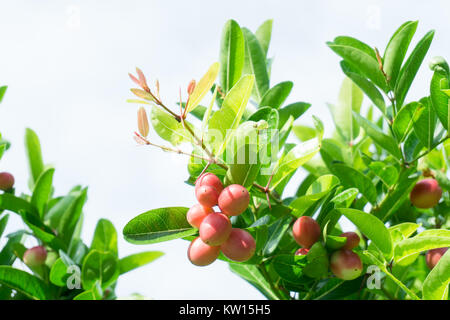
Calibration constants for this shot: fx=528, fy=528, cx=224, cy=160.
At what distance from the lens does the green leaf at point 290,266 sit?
142cm

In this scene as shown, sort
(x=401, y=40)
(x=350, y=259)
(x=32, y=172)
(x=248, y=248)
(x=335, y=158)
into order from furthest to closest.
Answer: (x=32, y=172), (x=335, y=158), (x=401, y=40), (x=350, y=259), (x=248, y=248)

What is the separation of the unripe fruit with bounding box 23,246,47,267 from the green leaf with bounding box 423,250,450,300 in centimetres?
131

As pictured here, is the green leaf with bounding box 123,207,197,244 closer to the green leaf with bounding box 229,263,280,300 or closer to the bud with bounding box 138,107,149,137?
the bud with bounding box 138,107,149,137

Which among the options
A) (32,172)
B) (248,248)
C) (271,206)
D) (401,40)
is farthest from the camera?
(32,172)

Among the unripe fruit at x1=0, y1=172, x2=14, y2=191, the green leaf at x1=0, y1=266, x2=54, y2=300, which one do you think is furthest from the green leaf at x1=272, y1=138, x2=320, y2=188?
the unripe fruit at x1=0, y1=172, x2=14, y2=191

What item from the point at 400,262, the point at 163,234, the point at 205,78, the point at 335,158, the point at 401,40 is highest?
the point at 401,40

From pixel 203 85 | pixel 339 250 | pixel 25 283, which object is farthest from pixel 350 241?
pixel 25 283

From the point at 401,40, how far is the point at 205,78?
70 centimetres

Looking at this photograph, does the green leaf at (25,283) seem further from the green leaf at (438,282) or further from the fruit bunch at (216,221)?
the green leaf at (438,282)

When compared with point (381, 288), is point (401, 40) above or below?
above

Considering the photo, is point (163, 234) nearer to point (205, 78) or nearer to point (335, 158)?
point (205, 78)
